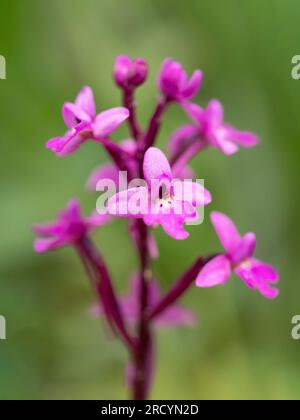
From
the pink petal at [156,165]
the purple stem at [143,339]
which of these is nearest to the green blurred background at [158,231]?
the purple stem at [143,339]

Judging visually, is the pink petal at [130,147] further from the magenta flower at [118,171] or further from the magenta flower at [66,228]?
the magenta flower at [66,228]

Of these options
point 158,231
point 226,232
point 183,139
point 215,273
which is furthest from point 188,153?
point 158,231

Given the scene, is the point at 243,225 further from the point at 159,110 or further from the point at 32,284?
the point at 159,110

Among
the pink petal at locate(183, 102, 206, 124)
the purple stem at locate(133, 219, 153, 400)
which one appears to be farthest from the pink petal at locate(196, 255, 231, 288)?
the pink petal at locate(183, 102, 206, 124)

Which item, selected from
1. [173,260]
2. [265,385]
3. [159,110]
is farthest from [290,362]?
[159,110]
